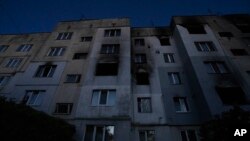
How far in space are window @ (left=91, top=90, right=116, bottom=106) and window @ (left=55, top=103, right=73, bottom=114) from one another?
2.24 meters

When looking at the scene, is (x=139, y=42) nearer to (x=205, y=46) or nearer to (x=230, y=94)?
(x=205, y=46)

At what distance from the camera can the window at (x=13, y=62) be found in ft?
72.2

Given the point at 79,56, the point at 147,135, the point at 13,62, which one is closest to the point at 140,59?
the point at 79,56

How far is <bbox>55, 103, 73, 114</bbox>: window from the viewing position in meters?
15.8

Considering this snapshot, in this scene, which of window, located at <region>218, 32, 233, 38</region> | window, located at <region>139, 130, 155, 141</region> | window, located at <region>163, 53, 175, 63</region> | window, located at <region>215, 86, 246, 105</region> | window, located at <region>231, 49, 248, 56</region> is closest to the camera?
window, located at <region>139, 130, 155, 141</region>

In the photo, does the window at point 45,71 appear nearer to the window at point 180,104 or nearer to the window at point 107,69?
the window at point 107,69

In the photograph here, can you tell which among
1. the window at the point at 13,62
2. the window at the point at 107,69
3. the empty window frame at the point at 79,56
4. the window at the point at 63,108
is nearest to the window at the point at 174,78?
the window at the point at 107,69

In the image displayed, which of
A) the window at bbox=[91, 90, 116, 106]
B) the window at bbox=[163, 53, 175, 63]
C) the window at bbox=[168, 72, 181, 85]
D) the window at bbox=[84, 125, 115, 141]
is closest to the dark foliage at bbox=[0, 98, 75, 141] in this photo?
the window at bbox=[84, 125, 115, 141]

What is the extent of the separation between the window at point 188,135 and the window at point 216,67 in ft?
22.2

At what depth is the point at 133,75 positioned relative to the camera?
20.1 m

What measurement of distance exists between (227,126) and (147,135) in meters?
7.02

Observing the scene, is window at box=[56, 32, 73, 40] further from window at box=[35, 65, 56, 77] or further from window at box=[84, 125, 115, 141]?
window at box=[84, 125, 115, 141]

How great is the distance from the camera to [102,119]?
14570 mm

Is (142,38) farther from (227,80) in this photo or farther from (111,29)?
(227,80)
